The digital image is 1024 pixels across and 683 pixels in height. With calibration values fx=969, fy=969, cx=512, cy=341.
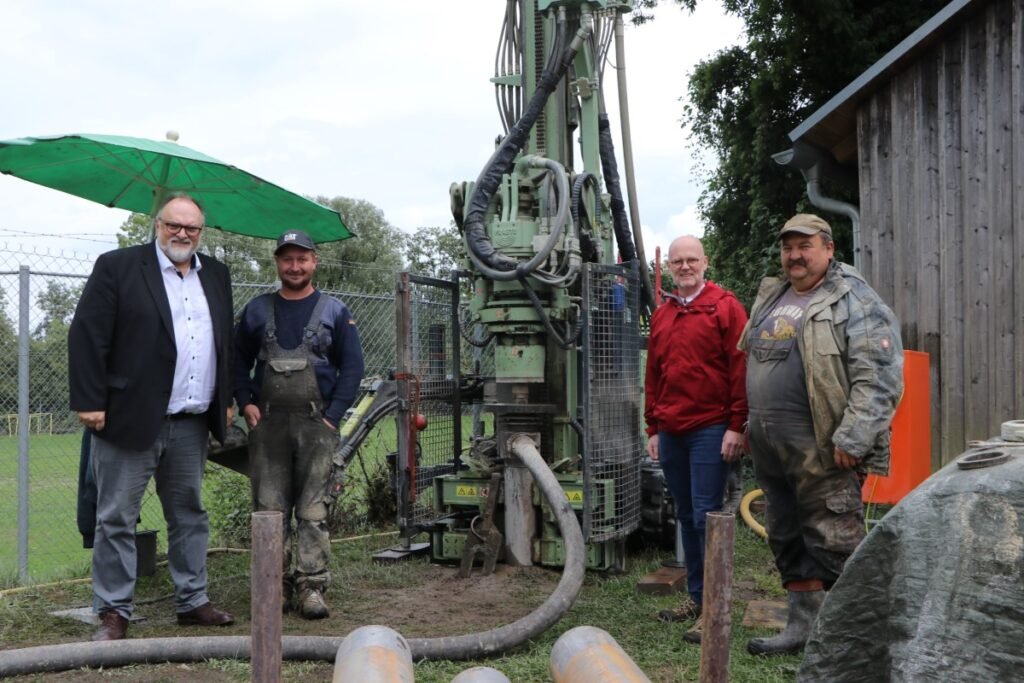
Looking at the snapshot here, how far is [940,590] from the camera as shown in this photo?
2.46 m

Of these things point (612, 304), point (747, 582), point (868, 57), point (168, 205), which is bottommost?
point (747, 582)

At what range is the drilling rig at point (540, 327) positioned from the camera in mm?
6012

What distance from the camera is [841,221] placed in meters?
13.2

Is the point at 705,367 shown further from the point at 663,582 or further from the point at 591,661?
the point at 591,661

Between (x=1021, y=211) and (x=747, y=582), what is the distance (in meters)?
2.91

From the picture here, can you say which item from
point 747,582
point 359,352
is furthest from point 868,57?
point 359,352

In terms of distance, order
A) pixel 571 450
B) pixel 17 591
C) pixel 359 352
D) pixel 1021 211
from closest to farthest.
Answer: pixel 359 352, pixel 17 591, pixel 1021 211, pixel 571 450

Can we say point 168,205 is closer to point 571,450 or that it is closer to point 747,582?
point 571,450

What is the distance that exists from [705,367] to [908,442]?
2.39m

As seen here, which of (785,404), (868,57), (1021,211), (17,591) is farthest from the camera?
(868,57)

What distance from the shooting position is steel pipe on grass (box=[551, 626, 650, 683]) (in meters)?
2.77

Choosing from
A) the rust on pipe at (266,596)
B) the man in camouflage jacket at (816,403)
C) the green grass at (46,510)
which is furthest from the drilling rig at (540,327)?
the rust on pipe at (266,596)

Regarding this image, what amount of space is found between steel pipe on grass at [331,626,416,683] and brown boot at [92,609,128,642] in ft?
6.16

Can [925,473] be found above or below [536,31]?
below
